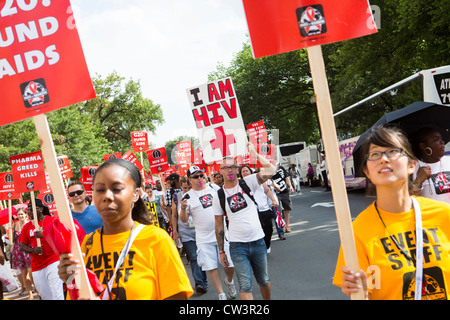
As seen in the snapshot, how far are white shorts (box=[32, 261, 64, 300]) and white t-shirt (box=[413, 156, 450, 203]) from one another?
4.68 m

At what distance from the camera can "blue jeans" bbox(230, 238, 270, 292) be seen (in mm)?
5336

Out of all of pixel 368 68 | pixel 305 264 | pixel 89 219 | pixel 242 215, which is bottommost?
pixel 305 264

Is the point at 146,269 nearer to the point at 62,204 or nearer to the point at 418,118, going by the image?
the point at 62,204

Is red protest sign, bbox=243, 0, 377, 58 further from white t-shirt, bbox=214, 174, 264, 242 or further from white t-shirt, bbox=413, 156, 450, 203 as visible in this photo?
white t-shirt, bbox=214, 174, 264, 242

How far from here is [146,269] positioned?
8.03 ft

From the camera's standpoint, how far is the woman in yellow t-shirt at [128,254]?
242 centimetres

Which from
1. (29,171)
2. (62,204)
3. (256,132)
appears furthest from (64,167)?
(62,204)

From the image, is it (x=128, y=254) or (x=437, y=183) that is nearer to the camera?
(x=128, y=254)

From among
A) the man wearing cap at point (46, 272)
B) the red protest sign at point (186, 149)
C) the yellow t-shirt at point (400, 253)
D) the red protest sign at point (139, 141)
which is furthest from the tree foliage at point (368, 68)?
the yellow t-shirt at point (400, 253)

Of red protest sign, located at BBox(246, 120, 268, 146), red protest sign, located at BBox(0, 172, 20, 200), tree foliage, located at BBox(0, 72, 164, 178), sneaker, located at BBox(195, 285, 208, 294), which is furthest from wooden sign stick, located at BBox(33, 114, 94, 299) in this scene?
tree foliage, located at BBox(0, 72, 164, 178)

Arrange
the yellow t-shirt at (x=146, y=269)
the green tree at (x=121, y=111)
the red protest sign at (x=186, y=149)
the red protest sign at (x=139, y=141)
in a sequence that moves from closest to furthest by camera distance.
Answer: the yellow t-shirt at (x=146, y=269)
the red protest sign at (x=139, y=141)
the red protest sign at (x=186, y=149)
the green tree at (x=121, y=111)

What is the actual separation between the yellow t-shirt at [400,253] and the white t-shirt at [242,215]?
9.92ft

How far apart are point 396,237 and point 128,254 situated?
140 centimetres

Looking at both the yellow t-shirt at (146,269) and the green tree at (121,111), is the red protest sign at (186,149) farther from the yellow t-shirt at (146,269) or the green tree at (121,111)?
the green tree at (121,111)
